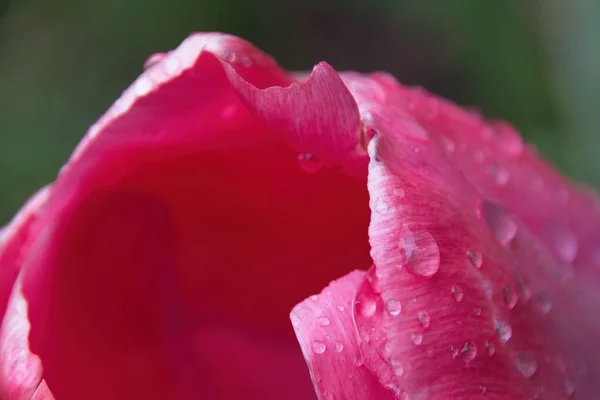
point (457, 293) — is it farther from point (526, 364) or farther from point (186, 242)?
point (186, 242)

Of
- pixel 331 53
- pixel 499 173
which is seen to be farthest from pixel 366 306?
pixel 331 53

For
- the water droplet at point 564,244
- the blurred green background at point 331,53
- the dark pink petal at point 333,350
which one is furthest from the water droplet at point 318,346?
the blurred green background at point 331,53

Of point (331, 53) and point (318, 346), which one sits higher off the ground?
point (318, 346)

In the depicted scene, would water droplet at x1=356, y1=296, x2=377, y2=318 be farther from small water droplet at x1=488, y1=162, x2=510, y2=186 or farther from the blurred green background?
the blurred green background

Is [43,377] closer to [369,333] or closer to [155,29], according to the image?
[369,333]

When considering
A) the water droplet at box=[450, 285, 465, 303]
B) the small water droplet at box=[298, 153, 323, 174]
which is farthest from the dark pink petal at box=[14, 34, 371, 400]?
the water droplet at box=[450, 285, 465, 303]

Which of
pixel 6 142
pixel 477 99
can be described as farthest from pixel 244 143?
pixel 477 99

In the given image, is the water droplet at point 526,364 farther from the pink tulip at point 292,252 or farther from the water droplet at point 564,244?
the water droplet at point 564,244
